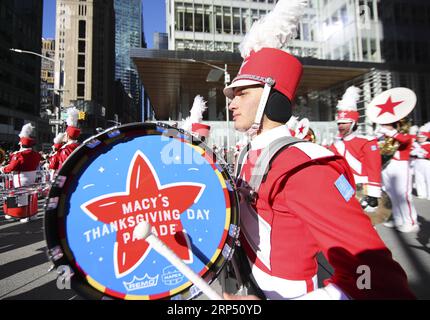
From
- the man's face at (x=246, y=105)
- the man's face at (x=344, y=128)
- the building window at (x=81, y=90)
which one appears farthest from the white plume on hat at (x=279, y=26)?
the building window at (x=81, y=90)

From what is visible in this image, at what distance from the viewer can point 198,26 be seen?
2873 centimetres

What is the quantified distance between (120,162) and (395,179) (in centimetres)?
611

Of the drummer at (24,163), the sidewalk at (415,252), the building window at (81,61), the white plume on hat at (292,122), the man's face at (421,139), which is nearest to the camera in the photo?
the sidewalk at (415,252)

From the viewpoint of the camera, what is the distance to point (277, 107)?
128 centimetres

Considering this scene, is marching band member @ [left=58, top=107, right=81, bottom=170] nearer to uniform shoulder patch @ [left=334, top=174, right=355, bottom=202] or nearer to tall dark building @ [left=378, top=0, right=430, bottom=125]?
uniform shoulder patch @ [left=334, top=174, right=355, bottom=202]

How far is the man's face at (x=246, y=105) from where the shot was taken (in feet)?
4.32

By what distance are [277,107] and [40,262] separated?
4.55 meters

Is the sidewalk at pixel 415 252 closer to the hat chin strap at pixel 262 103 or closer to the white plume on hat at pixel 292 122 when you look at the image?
the hat chin strap at pixel 262 103

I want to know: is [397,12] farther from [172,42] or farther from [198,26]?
[172,42]

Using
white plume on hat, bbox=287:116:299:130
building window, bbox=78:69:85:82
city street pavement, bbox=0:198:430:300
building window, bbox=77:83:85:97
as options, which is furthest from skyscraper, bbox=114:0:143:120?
city street pavement, bbox=0:198:430:300

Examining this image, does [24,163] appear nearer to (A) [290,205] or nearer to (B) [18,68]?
(A) [290,205]

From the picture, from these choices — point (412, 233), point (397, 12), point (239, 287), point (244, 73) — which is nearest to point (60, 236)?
point (239, 287)

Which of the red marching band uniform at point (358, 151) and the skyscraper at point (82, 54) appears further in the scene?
the skyscraper at point (82, 54)

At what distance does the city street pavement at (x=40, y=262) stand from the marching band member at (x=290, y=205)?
1.71 m
